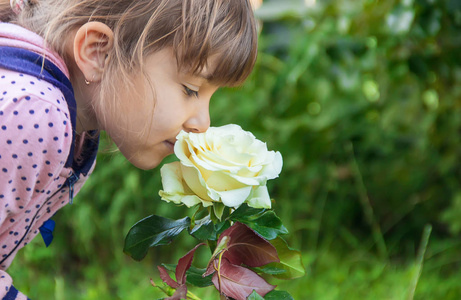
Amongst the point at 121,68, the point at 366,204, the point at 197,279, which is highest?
the point at 121,68

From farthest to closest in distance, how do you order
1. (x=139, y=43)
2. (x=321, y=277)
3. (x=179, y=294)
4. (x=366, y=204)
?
(x=366, y=204) < (x=321, y=277) < (x=139, y=43) < (x=179, y=294)

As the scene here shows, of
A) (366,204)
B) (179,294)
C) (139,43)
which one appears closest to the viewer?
(179,294)

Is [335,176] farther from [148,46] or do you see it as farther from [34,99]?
[34,99]

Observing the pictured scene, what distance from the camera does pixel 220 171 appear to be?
893 mm

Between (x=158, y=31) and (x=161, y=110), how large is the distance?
0.53 ft

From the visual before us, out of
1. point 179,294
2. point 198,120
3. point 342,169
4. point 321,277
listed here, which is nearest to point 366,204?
point 342,169

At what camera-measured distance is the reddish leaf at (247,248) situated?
0.87 meters

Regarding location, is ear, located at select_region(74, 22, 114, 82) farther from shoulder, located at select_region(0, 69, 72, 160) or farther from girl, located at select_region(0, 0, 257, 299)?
shoulder, located at select_region(0, 69, 72, 160)

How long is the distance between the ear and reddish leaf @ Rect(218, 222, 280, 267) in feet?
1.57

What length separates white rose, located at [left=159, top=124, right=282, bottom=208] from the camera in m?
0.89

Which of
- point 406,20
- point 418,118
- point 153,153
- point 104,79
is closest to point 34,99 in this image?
point 104,79

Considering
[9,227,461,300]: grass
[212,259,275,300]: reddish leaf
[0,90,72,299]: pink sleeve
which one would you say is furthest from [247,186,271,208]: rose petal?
[9,227,461,300]: grass

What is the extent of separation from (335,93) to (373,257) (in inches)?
30.1

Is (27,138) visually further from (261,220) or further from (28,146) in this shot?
(261,220)
